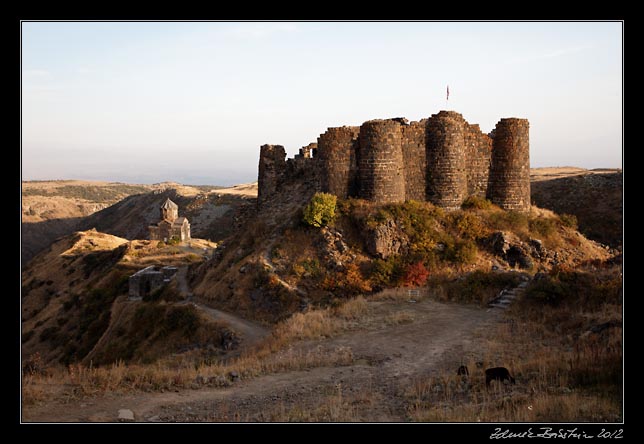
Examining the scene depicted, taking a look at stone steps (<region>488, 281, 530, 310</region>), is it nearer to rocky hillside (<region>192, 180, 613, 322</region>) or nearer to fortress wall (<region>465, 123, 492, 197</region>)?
rocky hillside (<region>192, 180, 613, 322</region>)

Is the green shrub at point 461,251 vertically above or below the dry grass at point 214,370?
above

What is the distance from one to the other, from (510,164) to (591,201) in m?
19.7

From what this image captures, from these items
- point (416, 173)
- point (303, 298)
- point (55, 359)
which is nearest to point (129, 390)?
point (303, 298)

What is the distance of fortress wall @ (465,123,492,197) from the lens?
87.6 feet

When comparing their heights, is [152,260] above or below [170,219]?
below

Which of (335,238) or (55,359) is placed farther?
(55,359)

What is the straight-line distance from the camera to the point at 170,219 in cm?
6719

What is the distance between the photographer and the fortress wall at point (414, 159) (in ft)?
83.7

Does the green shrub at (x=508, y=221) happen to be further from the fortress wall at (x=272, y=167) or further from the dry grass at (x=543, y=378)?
the fortress wall at (x=272, y=167)

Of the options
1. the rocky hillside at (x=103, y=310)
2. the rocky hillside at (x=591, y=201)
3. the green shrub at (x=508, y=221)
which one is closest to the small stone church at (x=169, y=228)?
the rocky hillside at (x=103, y=310)

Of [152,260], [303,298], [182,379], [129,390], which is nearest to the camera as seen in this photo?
[129,390]

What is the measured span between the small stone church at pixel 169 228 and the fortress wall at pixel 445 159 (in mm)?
45203

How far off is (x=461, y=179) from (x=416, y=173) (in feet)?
7.79

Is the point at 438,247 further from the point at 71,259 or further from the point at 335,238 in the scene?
the point at 71,259
